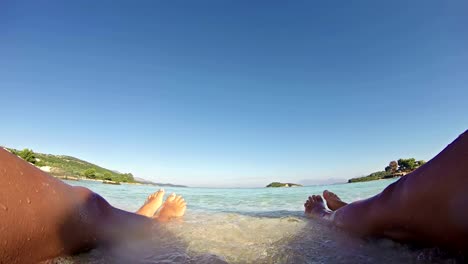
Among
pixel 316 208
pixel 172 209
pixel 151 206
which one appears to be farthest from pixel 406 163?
pixel 151 206

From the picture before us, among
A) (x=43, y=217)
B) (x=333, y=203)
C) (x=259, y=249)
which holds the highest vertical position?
(x=43, y=217)

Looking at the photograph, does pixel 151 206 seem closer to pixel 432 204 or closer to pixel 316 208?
pixel 316 208

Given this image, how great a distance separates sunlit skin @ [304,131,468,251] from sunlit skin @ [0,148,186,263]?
1.57 meters

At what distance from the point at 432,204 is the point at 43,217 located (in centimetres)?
158

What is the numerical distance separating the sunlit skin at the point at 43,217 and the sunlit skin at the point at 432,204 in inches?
61.9

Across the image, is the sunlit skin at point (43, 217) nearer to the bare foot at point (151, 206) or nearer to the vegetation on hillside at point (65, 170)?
the bare foot at point (151, 206)

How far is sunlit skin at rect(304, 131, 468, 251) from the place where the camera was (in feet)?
3.04

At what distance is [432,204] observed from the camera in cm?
101

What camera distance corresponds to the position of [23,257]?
3.00 feet

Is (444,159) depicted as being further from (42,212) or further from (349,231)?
(42,212)

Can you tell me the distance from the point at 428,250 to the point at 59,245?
171 centimetres

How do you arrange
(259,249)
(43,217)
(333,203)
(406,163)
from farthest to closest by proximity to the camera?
(406,163)
(333,203)
(259,249)
(43,217)

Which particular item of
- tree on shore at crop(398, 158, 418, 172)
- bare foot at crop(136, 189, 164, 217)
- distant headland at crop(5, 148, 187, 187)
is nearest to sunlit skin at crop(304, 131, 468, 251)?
bare foot at crop(136, 189, 164, 217)

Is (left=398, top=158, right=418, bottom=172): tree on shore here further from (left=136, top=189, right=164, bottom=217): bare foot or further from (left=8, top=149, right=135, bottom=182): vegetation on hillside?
(left=8, top=149, right=135, bottom=182): vegetation on hillside
